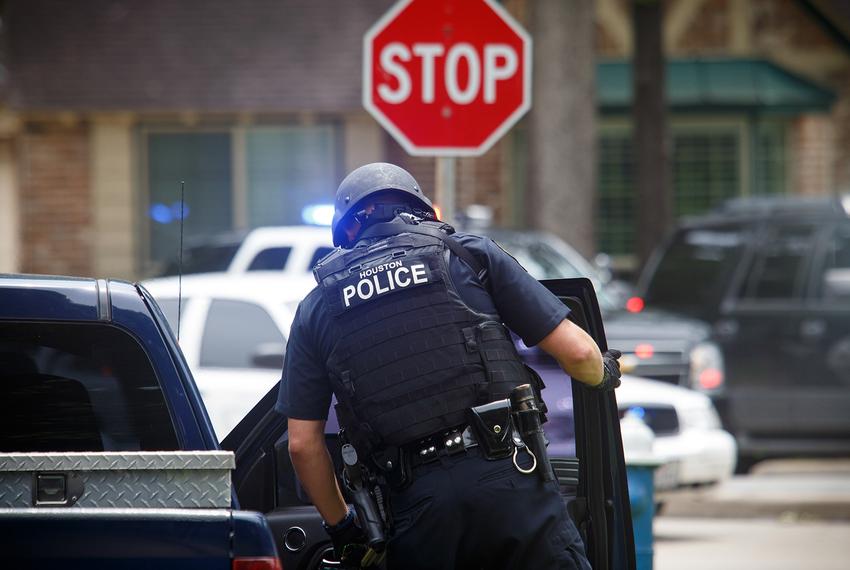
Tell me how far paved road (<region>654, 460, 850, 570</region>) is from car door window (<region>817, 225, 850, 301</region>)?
53.6 inches

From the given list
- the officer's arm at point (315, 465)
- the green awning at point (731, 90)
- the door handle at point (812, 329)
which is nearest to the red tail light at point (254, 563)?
the officer's arm at point (315, 465)

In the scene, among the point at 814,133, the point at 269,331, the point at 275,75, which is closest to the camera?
the point at 269,331

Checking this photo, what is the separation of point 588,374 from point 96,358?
1217 millimetres

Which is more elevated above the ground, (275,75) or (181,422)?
(275,75)

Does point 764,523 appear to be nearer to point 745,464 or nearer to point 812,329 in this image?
point 745,464

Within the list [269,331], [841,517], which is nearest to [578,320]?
[269,331]

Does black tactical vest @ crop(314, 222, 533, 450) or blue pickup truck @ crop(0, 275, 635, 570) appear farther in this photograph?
black tactical vest @ crop(314, 222, 533, 450)

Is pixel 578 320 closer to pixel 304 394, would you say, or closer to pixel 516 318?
pixel 516 318

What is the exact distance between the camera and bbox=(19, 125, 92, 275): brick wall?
19016 mm

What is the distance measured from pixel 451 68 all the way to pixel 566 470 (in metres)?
2.73

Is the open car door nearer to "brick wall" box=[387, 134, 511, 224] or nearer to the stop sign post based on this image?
the stop sign post

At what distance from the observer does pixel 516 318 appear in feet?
13.5

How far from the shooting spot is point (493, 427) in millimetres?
3953

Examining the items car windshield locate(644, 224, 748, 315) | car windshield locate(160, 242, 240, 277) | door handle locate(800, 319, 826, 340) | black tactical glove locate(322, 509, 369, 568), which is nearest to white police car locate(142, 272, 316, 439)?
car windshield locate(160, 242, 240, 277)
